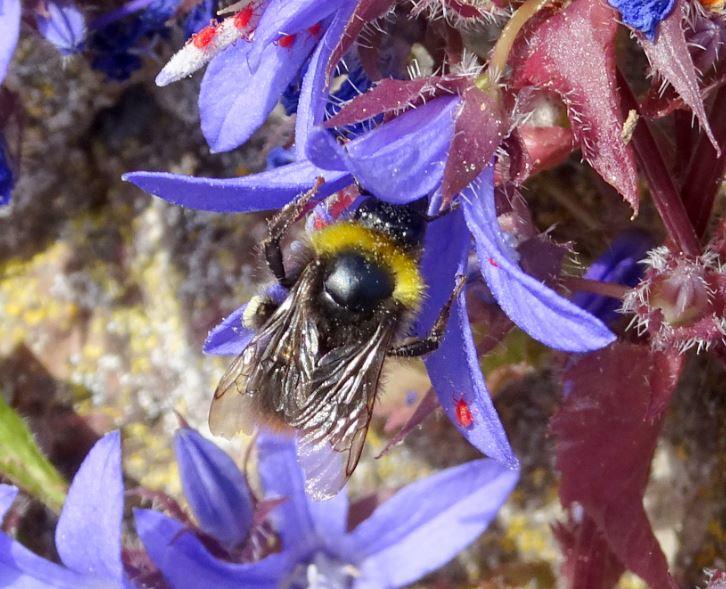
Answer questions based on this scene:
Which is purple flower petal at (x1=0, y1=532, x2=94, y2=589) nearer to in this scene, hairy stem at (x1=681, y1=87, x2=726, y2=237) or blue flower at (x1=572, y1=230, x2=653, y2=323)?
blue flower at (x1=572, y1=230, x2=653, y2=323)

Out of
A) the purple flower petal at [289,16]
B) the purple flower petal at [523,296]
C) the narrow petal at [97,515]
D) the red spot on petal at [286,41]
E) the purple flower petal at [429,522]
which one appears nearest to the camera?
the purple flower petal at [523,296]

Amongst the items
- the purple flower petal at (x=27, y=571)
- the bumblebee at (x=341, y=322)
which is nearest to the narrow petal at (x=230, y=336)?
the bumblebee at (x=341, y=322)

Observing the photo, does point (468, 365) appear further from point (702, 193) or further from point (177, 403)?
point (177, 403)

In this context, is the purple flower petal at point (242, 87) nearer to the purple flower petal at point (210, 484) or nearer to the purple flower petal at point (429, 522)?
the purple flower petal at point (210, 484)

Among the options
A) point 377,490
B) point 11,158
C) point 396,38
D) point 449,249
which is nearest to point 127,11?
point 11,158

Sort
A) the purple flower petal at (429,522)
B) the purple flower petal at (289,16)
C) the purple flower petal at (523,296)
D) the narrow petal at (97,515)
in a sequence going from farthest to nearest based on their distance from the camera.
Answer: the purple flower petal at (429,522) → the narrow petal at (97,515) → the purple flower petal at (289,16) → the purple flower petal at (523,296)
